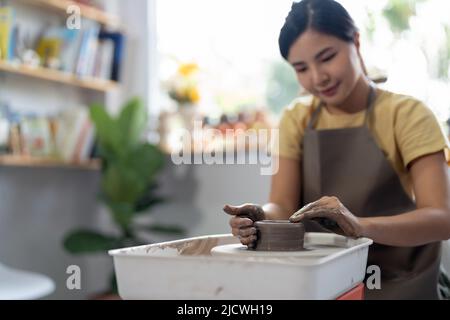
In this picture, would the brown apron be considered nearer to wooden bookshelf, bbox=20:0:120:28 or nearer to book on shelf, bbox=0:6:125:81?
book on shelf, bbox=0:6:125:81

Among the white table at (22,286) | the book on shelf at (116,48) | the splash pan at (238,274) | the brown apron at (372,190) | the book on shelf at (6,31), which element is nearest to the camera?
the splash pan at (238,274)

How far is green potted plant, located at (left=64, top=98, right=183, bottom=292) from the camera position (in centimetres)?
253

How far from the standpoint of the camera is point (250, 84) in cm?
251

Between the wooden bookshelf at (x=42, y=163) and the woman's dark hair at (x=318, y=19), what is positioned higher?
the woman's dark hair at (x=318, y=19)

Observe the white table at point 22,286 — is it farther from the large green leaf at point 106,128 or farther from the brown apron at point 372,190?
the brown apron at point 372,190

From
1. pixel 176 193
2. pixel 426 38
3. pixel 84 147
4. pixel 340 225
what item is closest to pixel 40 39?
pixel 84 147

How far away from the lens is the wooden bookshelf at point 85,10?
2539mm

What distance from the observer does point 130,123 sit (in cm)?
258

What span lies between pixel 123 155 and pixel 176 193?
1.28 ft

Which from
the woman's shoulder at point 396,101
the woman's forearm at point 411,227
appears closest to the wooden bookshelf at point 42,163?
the woman's shoulder at point 396,101

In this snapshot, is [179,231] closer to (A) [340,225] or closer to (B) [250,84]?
(B) [250,84]

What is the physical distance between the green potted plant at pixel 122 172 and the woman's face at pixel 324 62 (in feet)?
5.70

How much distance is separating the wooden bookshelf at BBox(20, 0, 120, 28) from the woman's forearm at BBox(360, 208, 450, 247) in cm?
206

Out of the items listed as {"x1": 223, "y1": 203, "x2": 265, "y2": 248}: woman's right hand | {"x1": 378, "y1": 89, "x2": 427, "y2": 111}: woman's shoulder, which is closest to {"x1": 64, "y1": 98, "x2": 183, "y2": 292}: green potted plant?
{"x1": 378, "y1": 89, "x2": 427, "y2": 111}: woman's shoulder
